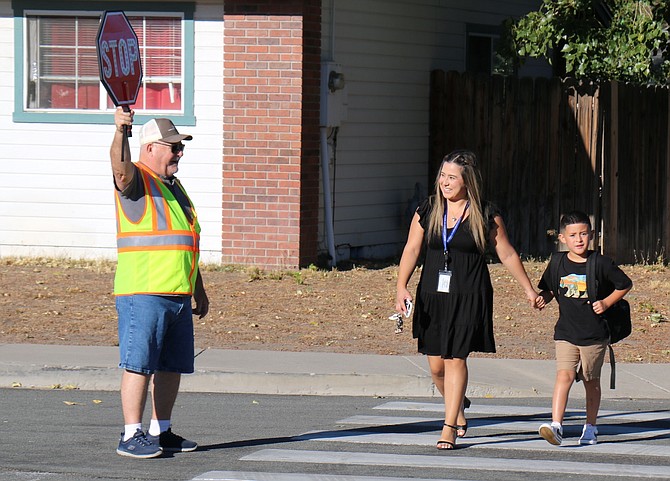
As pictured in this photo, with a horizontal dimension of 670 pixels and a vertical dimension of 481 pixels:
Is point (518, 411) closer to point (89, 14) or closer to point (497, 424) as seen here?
point (497, 424)

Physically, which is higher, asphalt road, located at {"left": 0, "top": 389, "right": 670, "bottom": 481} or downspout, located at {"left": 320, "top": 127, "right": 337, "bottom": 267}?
downspout, located at {"left": 320, "top": 127, "right": 337, "bottom": 267}

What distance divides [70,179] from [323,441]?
903 cm

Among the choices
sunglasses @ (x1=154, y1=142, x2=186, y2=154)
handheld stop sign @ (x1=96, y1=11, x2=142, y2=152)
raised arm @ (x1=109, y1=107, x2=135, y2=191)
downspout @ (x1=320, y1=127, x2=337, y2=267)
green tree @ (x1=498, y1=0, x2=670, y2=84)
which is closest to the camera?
raised arm @ (x1=109, y1=107, x2=135, y2=191)

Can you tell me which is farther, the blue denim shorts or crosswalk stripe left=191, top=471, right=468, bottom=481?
the blue denim shorts

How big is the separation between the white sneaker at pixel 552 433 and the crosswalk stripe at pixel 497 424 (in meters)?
0.58

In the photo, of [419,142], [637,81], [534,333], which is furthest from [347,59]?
[534,333]

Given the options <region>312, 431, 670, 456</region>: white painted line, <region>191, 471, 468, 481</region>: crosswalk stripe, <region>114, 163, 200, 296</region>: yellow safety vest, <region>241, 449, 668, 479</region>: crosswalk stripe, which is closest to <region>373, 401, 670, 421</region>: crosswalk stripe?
<region>312, 431, 670, 456</region>: white painted line

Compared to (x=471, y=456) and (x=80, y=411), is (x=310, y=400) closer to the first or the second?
(x=80, y=411)

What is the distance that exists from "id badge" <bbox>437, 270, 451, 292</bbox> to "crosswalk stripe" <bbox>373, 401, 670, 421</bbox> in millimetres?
1668

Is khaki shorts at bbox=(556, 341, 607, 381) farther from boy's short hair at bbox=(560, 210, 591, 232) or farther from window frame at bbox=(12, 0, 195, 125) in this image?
window frame at bbox=(12, 0, 195, 125)

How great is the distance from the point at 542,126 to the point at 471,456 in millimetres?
10811

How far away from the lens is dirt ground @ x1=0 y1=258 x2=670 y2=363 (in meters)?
11.6

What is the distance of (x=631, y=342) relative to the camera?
11914mm

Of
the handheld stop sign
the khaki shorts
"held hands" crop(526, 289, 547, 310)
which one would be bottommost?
the khaki shorts
